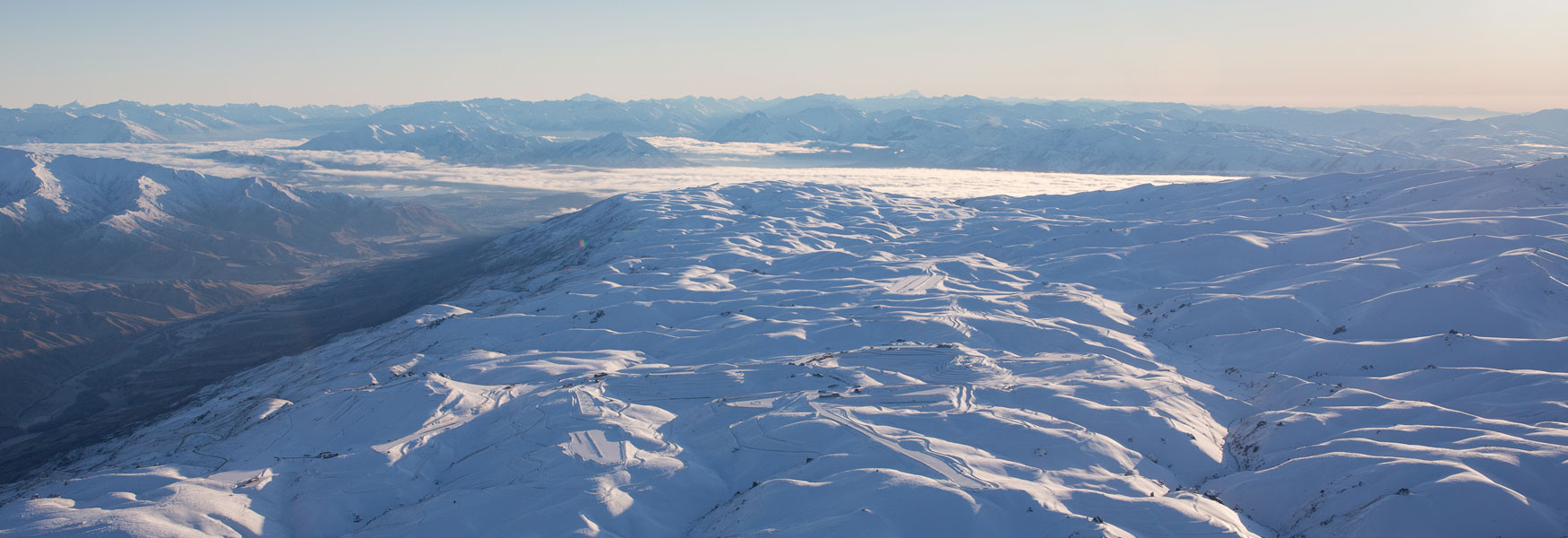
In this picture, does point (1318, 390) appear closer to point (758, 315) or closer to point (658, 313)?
point (758, 315)

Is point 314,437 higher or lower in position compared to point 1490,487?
lower

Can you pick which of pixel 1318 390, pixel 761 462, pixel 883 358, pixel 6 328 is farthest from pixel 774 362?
pixel 6 328

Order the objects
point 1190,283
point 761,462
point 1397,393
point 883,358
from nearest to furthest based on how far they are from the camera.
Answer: point 761,462
point 1397,393
point 883,358
point 1190,283

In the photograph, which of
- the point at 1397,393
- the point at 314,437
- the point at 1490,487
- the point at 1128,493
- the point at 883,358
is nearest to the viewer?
the point at 1490,487

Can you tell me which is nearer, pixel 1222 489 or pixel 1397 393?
pixel 1222 489

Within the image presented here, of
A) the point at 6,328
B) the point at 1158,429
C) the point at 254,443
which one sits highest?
the point at 1158,429

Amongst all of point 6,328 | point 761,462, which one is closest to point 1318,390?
point 761,462
